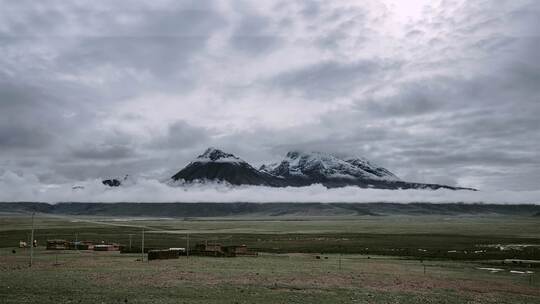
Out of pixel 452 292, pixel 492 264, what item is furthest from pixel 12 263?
pixel 492 264

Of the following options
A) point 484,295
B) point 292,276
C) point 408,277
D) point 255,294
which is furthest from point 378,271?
point 255,294

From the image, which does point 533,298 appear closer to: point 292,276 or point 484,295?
point 484,295

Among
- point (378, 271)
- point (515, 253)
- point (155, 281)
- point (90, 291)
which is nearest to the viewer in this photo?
point (90, 291)

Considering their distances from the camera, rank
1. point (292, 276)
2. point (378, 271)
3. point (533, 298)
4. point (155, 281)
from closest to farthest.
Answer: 1. point (533, 298)
2. point (155, 281)
3. point (292, 276)
4. point (378, 271)

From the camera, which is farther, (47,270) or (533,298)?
(47,270)

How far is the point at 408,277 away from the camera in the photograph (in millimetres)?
42875

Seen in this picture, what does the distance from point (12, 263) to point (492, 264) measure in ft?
160

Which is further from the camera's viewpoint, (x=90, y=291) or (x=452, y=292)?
(x=452, y=292)

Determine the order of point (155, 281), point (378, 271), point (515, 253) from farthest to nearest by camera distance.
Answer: point (515, 253)
point (378, 271)
point (155, 281)

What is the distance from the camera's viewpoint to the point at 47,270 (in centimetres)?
4297

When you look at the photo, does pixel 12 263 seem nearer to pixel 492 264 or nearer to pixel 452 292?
pixel 452 292

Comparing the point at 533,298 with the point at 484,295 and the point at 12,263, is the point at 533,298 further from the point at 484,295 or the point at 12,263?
the point at 12,263

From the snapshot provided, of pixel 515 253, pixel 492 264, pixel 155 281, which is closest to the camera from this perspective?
pixel 155 281

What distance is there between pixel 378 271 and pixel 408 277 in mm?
4352
